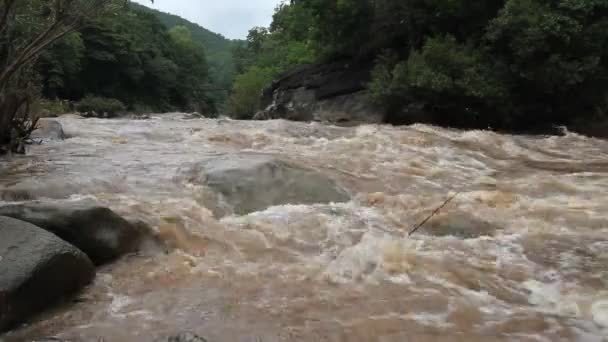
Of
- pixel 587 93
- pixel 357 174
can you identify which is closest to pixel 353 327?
pixel 357 174

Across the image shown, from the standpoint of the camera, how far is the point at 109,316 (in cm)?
398

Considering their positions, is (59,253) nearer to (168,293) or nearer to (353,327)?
(168,293)

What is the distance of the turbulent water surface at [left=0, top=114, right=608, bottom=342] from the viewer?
12.8ft

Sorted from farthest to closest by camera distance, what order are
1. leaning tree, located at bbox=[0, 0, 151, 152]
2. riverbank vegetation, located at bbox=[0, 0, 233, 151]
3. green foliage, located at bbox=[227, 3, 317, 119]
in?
1. green foliage, located at bbox=[227, 3, 317, 119]
2. riverbank vegetation, located at bbox=[0, 0, 233, 151]
3. leaning tree, located at bbox=[0, 0, 151, 152]

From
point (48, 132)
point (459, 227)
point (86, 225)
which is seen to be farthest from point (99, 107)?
point (459, 227)

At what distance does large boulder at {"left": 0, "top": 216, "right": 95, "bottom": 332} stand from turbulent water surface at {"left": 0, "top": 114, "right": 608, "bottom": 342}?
0.14m

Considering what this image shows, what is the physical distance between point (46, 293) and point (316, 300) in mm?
1898

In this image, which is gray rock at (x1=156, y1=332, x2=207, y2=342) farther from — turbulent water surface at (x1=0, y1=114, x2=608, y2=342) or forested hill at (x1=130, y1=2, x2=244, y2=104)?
forested hill at (x1=130, y1=2, x2=244, y2=104)

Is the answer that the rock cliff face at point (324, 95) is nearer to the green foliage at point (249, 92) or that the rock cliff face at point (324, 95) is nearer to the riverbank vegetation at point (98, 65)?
the riverbank vegetation at point (98, 65)

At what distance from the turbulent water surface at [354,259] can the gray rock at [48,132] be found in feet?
5.75

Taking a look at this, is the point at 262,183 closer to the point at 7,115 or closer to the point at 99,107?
the point at 7,115

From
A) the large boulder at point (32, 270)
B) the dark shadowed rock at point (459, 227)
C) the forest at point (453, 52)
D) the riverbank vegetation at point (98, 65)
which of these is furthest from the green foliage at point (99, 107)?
the large boulder at point (32, 270)

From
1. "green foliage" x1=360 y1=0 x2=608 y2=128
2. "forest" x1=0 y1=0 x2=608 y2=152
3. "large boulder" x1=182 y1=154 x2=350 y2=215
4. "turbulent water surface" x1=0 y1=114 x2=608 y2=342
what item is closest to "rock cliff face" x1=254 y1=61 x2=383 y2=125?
"forest" x1=0 y1=0 x2=608 y2=152

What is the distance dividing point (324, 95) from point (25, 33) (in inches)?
639
